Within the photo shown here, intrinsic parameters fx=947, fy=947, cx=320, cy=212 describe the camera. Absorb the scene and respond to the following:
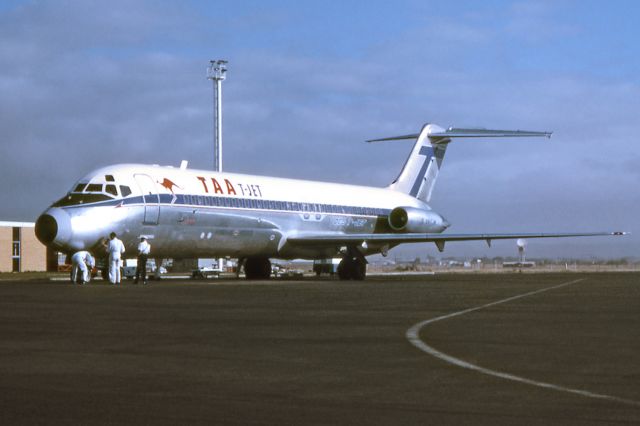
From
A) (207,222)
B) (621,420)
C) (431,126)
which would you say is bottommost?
(621,420)

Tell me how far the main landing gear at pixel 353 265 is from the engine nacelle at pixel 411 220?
18.4 ft

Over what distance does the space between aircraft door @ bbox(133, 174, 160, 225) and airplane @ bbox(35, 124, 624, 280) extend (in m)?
0.03

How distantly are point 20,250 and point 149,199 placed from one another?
49179mm

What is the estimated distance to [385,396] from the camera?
21.4ft

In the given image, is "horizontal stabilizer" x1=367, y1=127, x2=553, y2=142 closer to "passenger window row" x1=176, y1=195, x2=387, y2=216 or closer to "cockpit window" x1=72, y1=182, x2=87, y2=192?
"passenger window row" x1=176, y1=195, x2=387, y2=216

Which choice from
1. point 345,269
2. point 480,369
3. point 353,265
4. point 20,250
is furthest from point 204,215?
point 20,250

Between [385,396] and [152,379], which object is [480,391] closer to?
[385,396]

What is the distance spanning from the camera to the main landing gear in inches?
1447

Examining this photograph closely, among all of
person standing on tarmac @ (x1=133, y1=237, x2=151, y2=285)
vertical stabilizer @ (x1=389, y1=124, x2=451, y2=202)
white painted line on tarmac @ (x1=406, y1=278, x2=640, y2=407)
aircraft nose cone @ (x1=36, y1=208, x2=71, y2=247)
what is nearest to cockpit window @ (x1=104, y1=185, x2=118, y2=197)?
person standing on tarmac @ (x1=133, y1=237, x2=151, y2=285)

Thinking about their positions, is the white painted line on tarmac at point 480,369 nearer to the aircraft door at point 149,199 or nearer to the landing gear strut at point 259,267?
the aircraft door at point 149,199

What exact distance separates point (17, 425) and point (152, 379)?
198 cm

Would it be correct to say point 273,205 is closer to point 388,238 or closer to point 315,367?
point 388,238

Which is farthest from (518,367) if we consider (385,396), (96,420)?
(96,420)

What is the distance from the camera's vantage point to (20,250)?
75.7m
